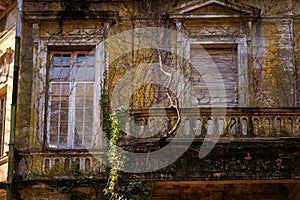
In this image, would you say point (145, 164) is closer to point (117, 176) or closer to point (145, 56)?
point (117, 176)

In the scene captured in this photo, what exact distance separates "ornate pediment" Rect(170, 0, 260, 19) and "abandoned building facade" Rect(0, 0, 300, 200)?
23 millimetres

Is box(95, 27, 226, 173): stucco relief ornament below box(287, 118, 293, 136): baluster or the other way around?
the other way around

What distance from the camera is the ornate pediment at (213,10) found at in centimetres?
1441

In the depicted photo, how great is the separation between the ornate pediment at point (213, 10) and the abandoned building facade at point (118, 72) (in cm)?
2

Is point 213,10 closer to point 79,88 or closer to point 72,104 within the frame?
point 79,88

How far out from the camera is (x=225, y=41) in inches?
565

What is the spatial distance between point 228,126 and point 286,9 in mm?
3953

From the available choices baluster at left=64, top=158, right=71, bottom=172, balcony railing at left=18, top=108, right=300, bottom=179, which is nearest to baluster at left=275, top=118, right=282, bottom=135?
balcony railing at left=18, top=108, right=300, bottom=179

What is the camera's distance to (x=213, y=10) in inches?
573

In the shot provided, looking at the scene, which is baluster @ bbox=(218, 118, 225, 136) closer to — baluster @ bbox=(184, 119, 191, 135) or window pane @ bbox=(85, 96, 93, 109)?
baluster @ bbox=(184, 119, 191, 135)

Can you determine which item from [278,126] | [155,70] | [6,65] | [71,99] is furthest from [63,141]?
[278,126]

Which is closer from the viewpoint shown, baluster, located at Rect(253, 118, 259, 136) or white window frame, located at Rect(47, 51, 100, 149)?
baluster, located at Rect(253, 118, 259, 136)

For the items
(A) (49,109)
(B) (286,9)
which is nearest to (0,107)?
(A) (49,109)

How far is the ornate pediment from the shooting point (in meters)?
14.4
